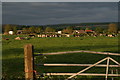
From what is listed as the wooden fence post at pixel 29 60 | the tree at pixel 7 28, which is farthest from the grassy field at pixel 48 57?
the tree at pixel 7 28

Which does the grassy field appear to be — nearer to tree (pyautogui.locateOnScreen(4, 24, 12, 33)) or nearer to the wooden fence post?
the wooden fence post

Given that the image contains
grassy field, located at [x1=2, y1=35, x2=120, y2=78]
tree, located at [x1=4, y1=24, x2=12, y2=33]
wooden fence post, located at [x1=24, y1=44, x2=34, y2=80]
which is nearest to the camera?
wooden fence post, located at [x1=24, y1=44, x2=34, y2=80]

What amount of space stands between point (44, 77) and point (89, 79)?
2.19 metres

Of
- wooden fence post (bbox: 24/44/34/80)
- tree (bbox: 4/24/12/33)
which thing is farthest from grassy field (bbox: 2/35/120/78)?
tree (bbox: 4/24/12/33)

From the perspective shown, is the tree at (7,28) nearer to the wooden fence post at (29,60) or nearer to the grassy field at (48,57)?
the grassy field at (48,57)

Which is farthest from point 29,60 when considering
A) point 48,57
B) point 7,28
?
point 7,28

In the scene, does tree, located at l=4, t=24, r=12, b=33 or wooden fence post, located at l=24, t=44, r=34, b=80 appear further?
tree, located at l=4, t=24, r=12, b=33

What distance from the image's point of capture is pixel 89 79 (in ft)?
26.2

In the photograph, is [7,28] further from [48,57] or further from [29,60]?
[29,60]

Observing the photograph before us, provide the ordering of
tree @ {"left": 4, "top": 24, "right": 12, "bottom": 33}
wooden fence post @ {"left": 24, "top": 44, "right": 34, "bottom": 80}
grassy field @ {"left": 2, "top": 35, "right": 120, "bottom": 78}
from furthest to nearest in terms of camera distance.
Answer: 1. tree @ {"left": 4, "top": 24, "right": 12, "bottom": 33}
2. grassy field @ {"left": 2, "top": 35, "right": 120, "bottom": 78}
3. wooden fence post @ {"left": 24, "top": 44, "right": 34, "bottom": 80}

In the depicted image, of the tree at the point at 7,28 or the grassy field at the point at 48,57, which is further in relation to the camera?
the tree at the point at 7,28

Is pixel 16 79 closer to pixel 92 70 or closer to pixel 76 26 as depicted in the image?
pixel 92 70

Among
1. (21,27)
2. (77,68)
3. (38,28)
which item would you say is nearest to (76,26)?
(38,28)

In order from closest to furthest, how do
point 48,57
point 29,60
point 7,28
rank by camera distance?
1. point 29,60
2. point 48,57
3. point 7,28
